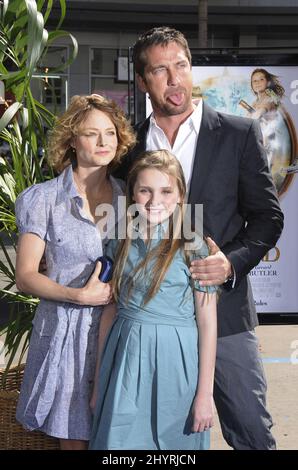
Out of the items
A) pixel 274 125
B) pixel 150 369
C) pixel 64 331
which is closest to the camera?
pixel 150 369

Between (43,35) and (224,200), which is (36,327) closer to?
(224,200)

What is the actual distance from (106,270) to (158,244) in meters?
0.19

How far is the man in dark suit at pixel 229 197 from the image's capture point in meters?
2.72

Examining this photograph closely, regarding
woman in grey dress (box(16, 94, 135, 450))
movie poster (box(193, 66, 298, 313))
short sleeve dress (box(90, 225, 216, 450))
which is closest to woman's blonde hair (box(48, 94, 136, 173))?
woman in grey dress (box(16, 94, 135, 450))

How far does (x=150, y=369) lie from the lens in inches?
98.9

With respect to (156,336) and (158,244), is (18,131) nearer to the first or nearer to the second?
(158,244)

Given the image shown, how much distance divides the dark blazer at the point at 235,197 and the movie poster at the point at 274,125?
1.81 meters

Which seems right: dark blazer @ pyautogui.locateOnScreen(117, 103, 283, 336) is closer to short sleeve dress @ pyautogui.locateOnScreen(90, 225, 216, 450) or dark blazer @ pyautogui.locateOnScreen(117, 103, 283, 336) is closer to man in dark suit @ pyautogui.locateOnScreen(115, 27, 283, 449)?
man in dark suit @ pyautogui.locateOnScreen(115, 27, 283, 449)

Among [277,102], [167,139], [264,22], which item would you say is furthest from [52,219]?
[264,22]

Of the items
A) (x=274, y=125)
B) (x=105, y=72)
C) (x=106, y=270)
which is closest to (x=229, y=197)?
(x=106, y=270)

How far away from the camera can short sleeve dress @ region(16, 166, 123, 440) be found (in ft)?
8.73

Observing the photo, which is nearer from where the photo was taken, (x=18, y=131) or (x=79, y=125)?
(x=79, y=125)

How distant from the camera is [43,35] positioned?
2949 millimetres
